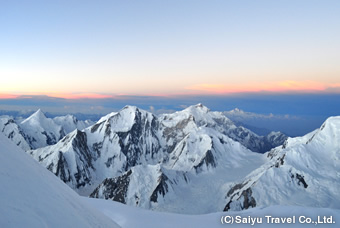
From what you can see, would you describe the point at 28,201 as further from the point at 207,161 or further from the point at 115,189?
the point at 207,161

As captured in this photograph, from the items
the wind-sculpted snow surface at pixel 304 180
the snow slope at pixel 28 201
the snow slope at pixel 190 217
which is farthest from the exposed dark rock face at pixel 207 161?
the snow slope at pixel 28 201

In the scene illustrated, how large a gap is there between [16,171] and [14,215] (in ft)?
11.1

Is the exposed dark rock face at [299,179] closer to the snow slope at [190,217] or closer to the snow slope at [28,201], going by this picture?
the snow slope at [190,217]

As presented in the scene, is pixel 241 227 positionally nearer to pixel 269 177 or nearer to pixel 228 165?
pixel 269 177

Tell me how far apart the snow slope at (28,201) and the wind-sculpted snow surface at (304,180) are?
258 feet

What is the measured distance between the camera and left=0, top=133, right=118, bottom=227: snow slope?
24.6 feet

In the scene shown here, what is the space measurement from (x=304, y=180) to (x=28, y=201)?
88.7 meters

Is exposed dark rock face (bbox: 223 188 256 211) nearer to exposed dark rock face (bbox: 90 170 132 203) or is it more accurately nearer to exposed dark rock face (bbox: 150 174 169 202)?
exposed dark rock face (bbox: 150 174 169 202)

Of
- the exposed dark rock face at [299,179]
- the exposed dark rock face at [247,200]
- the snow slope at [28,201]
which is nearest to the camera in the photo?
the snow slope at [28,201]

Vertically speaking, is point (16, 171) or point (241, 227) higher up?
point (16, 171)

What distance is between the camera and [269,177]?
266ft

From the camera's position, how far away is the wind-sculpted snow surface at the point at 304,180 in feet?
232

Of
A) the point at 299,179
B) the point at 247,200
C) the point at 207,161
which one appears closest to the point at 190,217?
the point at 247,200

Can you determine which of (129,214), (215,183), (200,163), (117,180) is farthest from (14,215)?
(200,163)
